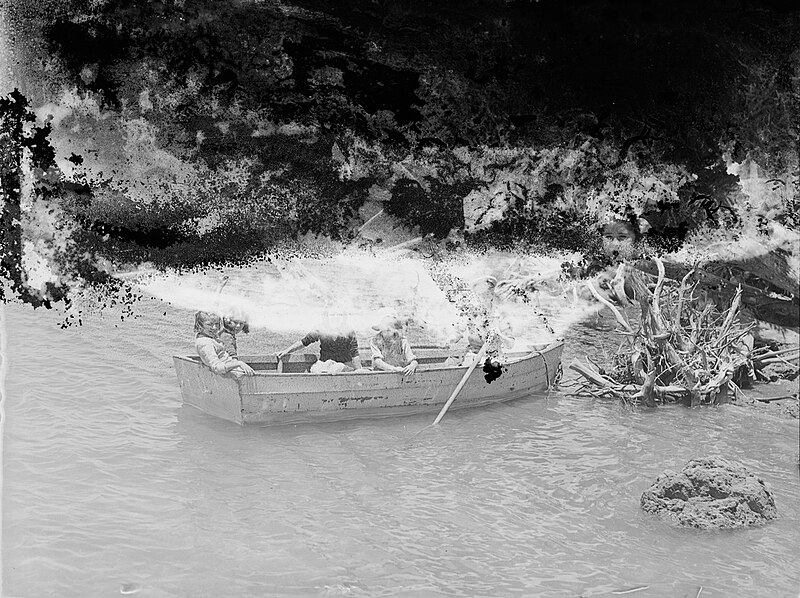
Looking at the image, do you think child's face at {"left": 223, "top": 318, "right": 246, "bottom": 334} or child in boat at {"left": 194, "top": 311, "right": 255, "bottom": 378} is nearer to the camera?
child in boat at {"left": 194, "top": 311, "right": 255, "bottom": 378}

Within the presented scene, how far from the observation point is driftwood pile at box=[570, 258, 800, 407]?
501 centimetres

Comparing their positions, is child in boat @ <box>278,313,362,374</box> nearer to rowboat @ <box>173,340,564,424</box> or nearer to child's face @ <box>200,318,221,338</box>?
rowboat @ <box>173,340,564,424</box>

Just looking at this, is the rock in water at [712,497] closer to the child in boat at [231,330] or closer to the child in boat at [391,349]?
the child in boat at [391,349]

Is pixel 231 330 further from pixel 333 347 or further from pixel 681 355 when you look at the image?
pixel 681 355

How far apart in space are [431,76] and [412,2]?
0.95 feet

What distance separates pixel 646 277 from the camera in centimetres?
472

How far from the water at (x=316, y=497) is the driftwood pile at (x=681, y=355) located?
0.34m

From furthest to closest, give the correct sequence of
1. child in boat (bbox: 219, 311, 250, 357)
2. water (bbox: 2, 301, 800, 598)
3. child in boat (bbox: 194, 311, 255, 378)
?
1. child in boat (bbox: 219, 311, 250, 357)
2. child in boat (bbox: 194, 311, 255, 378)
3. water (bbox: 2, 301, 800, 598)

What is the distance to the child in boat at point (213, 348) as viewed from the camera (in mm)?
3865

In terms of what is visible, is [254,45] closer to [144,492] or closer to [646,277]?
[144,492]

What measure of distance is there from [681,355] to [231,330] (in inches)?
109

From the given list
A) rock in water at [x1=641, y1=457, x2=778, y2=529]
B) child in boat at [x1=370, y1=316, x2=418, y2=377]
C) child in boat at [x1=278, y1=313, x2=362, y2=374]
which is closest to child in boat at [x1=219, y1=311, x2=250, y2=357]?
child in boat at [x1=278, y1=313, x2=362, y2=374]

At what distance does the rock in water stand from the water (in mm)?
75

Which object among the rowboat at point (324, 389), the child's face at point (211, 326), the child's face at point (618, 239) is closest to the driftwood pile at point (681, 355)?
the rowboat at point (324, 389)
